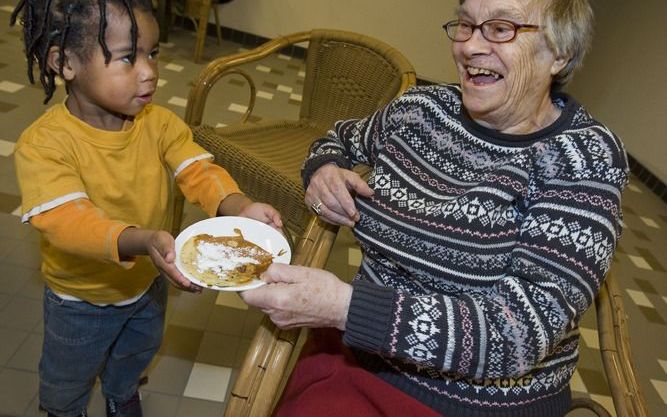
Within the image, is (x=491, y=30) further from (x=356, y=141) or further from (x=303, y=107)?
(x=303, y=107)

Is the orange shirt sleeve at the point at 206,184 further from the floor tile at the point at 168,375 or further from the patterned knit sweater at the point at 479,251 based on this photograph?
the floor tile at the point at 168,375

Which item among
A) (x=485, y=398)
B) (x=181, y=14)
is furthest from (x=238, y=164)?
(x=181, y=14)

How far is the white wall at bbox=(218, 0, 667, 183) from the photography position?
4.74 metres

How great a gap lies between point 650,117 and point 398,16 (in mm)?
2537

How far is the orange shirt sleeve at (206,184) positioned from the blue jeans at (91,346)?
0.90ft

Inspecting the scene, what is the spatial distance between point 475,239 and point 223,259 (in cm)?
50

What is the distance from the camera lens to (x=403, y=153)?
1.23m

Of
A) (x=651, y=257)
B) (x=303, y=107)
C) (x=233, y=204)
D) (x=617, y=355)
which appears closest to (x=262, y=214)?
(x=233, y=204)

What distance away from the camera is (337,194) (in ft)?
3.93

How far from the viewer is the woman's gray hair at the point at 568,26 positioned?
3.41ft

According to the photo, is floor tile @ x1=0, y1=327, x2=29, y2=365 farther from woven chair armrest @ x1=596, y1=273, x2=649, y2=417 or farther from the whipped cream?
woven chair armrest @ x1=596, y1=273, x2=649, y2=417


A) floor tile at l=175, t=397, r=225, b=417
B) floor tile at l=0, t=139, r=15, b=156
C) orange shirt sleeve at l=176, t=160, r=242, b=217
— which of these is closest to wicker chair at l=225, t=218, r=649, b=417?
orange shirt sleeve at l=176, t=160, r=242, b=217

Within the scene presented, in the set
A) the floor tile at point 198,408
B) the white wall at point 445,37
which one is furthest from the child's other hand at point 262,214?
the white wall at point 445,37

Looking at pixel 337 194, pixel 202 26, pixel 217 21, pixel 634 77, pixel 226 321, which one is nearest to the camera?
pixel 337 194
